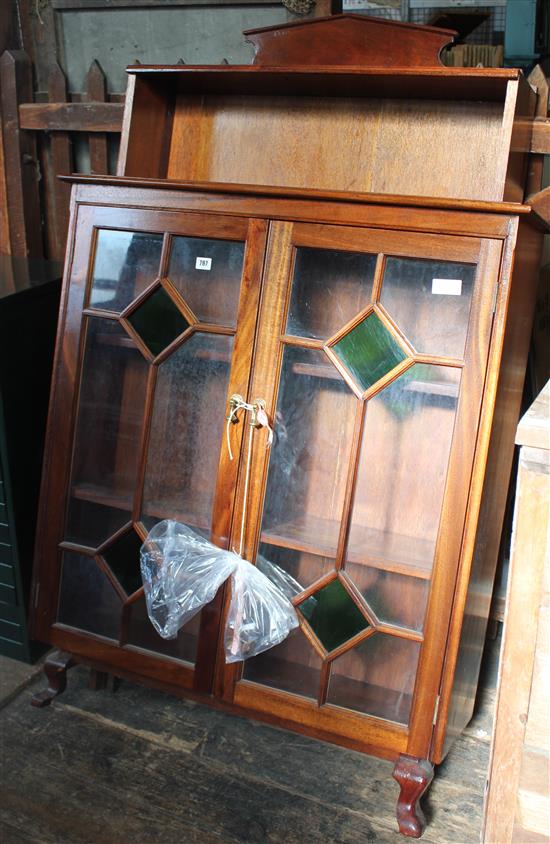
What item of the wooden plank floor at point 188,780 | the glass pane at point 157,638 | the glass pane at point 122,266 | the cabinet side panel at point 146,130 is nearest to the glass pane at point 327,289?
the glass pane at point 122,266

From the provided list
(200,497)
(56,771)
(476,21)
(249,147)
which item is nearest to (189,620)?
(200,497)

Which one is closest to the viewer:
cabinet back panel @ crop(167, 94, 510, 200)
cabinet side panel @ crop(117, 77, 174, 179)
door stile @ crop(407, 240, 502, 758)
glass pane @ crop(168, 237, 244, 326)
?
door stile @ crop(407, 240, 502, 758)

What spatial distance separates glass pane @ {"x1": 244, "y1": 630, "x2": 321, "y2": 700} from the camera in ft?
5.94

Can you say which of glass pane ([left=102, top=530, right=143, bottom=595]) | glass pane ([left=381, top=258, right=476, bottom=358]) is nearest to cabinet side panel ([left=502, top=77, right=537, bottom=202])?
glass pane ([left=381, top=258, right=476, bottom=358])

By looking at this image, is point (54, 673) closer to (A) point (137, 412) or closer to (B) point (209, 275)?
(A) point (137, 412)

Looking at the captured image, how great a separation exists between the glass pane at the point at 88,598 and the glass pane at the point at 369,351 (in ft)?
2.65

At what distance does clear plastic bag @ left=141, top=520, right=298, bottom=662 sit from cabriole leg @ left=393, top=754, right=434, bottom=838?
0.37 m

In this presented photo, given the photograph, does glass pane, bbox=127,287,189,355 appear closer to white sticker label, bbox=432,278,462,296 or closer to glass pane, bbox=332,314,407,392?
glass pane, bbox=332,314,407,392

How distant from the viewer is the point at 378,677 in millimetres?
1744

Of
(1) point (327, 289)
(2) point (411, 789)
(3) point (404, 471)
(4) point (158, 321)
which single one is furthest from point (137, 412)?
(2) point (411, 789)

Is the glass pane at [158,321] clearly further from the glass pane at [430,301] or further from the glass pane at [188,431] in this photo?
the glass pane at [430,301]

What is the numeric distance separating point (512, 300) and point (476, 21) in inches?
41.9

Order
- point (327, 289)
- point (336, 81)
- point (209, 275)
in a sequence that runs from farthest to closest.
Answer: point (336, 81)
point (209, 275)
point (327, 289)

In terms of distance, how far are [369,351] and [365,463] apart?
0.24 m
